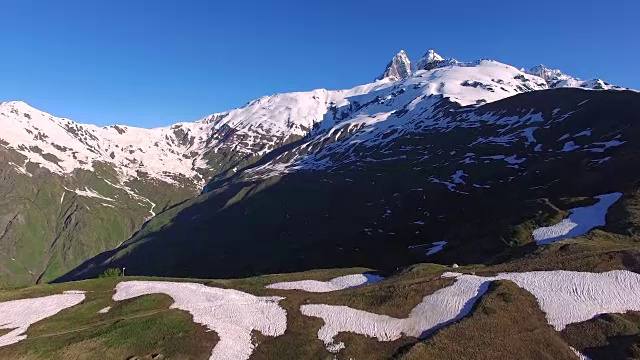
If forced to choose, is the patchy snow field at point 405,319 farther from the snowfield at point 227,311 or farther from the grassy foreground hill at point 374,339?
the snowfield at point 227,311

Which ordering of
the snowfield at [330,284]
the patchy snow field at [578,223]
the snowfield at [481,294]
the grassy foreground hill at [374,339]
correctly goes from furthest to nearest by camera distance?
1. the patchy snow field at [578,223]
2. the snowfield at [330,284]
3. the snowfield at [481,294]
4. the grassy foreground hill at [374,339]

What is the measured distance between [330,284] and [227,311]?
788 inches

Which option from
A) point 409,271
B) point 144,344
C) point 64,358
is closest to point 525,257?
point 409,271

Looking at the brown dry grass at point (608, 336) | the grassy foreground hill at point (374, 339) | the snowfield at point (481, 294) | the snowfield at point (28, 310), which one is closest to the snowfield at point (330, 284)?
the grassy foreground hill at point (374, 339)

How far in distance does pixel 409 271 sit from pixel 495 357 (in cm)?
2999

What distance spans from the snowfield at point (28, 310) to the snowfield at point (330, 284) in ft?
98.0

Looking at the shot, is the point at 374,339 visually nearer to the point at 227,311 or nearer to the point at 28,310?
the point at 227,311

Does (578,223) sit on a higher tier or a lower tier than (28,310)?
lower

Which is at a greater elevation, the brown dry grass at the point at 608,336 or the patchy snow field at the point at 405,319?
the patchy snow field at the point at 405,319

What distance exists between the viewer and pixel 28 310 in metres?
64.8

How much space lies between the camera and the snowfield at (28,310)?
5787 centimetres

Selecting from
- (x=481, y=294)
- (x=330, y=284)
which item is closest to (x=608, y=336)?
(x=481, y=294)

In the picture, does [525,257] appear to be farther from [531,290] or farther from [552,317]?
[552,317]

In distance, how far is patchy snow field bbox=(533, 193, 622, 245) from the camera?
100938 millimetres
